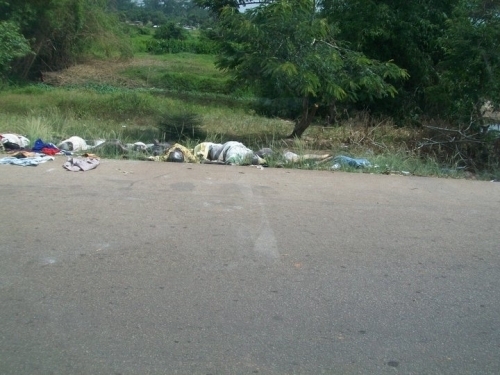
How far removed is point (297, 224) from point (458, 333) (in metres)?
2.60

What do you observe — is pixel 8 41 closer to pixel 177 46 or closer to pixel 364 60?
pixel 364 60

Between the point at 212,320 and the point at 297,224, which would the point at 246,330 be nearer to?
the point at 212,320

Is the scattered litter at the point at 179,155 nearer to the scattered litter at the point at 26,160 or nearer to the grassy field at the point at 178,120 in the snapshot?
the grassy field at the point at 178,120

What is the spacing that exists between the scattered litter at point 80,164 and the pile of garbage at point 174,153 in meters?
0.33

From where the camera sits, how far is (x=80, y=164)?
895 centimetres

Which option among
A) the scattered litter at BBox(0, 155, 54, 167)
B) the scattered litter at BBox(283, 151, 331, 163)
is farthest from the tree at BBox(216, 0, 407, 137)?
the scattered litter at BBox(0, 155, 54, 167)

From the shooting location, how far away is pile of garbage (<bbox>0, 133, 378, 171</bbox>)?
394 inches

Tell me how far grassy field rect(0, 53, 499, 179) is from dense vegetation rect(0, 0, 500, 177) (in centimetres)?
63

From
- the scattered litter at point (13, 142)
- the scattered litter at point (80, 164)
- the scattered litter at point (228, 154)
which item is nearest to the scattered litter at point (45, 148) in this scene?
the scattered litter at point (13, 142)

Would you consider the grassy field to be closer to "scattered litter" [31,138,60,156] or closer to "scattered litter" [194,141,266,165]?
"scattered litter" [194,141,266,165]

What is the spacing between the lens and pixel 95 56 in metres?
33.3

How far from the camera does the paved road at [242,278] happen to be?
400cm

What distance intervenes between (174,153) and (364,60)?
16.0 feet

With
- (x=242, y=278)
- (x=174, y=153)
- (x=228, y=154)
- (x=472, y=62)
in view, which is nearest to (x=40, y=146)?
(x=174, y=153)
